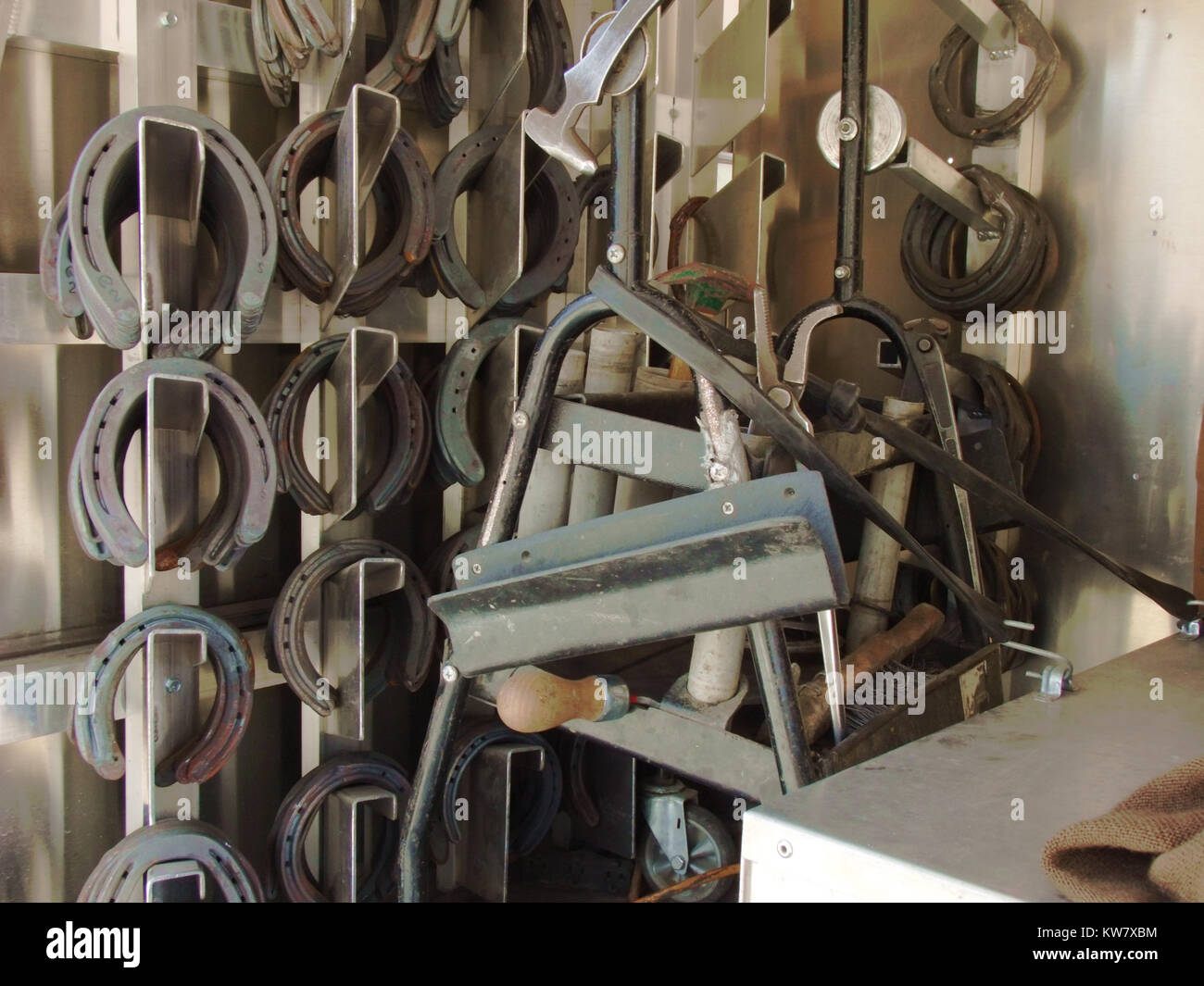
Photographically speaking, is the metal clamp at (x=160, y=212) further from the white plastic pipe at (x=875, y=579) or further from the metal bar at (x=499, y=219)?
the white plastic pipe at (x=875, y=579)

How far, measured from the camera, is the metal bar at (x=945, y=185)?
1.76 meters

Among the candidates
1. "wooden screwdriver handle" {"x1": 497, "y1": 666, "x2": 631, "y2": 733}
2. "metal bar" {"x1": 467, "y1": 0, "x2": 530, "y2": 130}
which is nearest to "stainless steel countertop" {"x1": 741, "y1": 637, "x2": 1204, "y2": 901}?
"wooden screwdriver handle" {"x1": 497, "y1": 666, "x2": 631, "y2": 733}

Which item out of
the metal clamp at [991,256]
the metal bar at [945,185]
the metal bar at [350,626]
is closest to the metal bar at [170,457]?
the metal bar at [350,626]

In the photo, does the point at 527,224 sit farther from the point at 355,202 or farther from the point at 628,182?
the point at 628,182

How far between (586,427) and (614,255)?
0.22 metres

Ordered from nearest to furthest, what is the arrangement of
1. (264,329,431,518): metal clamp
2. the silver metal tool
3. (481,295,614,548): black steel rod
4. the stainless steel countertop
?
the stainless steel countertop < the silver metal tool < (481,295,614,548): black steel rod < (264,329,431,518): metal clamp

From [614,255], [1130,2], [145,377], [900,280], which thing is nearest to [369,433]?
[145,377]

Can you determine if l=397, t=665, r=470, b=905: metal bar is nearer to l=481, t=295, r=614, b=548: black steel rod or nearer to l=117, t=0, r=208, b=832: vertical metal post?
l=481, t=295, r=614, b=548: black steel rod

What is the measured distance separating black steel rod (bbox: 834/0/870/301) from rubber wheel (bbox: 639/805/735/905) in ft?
2.86

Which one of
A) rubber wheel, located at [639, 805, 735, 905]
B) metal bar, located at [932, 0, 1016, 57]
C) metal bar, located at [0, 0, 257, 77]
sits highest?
metal bar, located at [932, 0, 1016, 57]

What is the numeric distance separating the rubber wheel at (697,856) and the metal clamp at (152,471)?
34.0 inches

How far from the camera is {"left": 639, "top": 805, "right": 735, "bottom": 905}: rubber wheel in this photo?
5.64ft

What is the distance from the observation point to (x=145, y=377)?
1.37 metres
